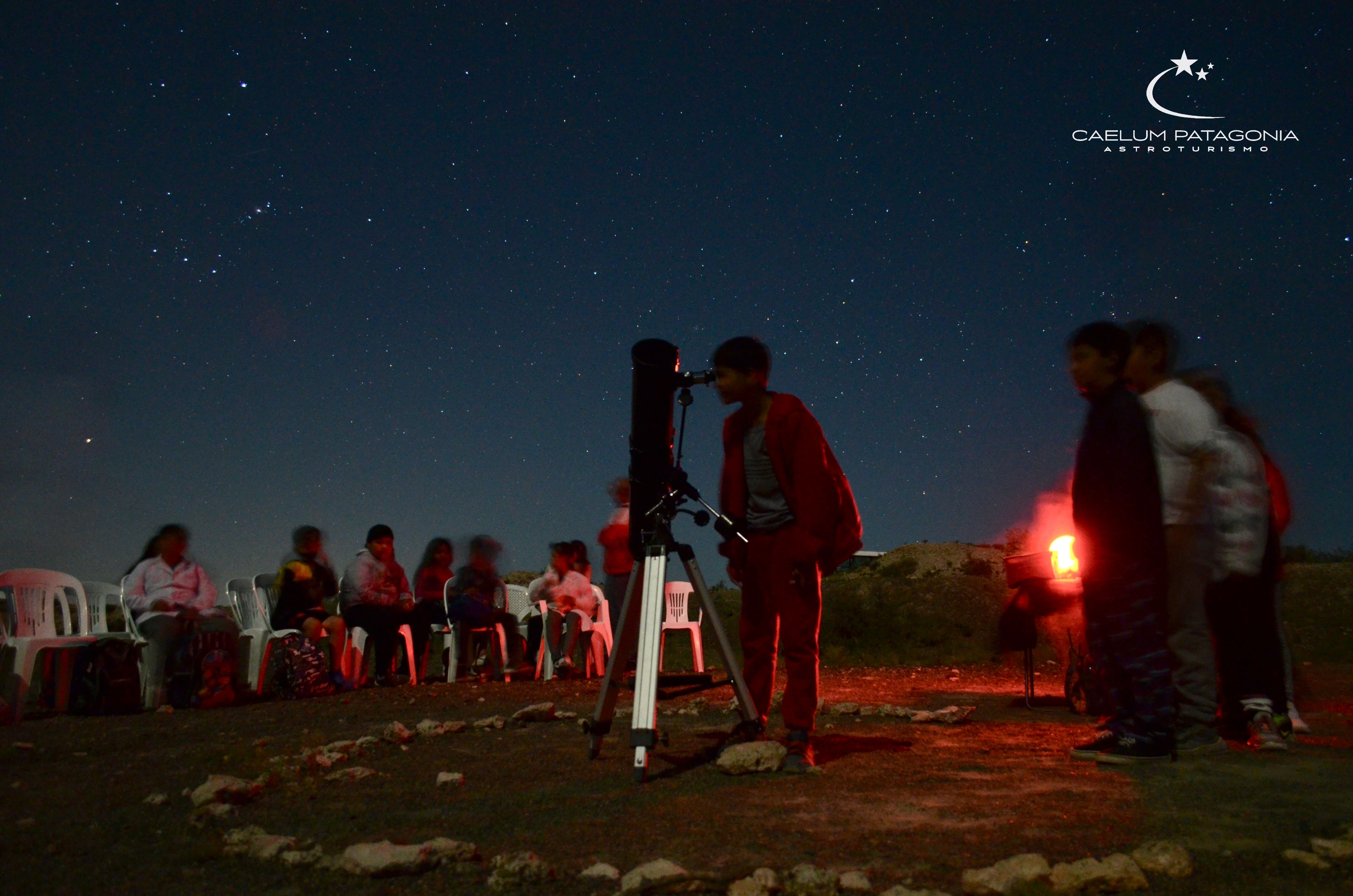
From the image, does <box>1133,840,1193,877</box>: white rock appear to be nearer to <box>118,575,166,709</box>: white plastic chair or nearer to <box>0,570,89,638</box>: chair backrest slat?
<box>118,575,166,709</box>: white plastic chair

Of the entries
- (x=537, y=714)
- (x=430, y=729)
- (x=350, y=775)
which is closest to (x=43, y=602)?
(x=430, y=729)

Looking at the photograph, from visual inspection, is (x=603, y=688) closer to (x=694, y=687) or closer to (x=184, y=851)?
(x=694, y=687)

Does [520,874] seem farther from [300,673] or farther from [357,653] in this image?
[357,653]

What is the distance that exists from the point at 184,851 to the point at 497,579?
7.04 m

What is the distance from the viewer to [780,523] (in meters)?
3.93

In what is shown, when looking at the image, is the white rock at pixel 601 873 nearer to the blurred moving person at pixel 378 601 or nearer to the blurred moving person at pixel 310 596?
the blurred moving person at pixel 310 596

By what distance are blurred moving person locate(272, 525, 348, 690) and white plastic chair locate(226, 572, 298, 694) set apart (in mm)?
135

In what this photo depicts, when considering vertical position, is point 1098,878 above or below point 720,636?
below

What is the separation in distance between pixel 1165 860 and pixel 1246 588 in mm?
2865

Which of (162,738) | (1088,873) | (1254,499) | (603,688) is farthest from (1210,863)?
(162,738)

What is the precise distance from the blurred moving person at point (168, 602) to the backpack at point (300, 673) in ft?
1.29

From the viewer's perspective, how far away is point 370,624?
855 centimetres

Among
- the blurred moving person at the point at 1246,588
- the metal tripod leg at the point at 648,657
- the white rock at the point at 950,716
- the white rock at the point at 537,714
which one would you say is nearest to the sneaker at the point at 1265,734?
the blurred moving person at the point at 1246,588

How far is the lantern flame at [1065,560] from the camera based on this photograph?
19.1ft
